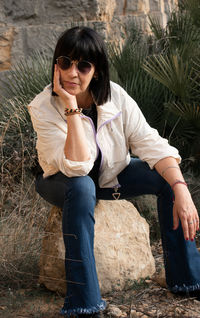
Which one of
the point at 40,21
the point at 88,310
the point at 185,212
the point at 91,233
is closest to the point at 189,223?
the point at 185,212

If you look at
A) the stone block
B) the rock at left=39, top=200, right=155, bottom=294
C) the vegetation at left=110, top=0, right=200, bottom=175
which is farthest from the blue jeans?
the stone block

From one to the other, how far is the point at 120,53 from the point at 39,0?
1.11 meters

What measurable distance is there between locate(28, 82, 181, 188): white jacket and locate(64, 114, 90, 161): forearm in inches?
2.0

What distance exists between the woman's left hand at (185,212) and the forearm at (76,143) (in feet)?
1.50

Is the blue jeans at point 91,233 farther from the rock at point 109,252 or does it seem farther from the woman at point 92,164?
the rock at point 109,252

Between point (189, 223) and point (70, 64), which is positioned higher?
point (70, 64)

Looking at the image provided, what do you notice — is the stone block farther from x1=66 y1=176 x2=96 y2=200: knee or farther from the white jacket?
x1=66 y1=176 x2=96 y2=200: knee

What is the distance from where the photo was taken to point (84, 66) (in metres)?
2.43

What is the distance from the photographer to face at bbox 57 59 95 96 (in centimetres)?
242

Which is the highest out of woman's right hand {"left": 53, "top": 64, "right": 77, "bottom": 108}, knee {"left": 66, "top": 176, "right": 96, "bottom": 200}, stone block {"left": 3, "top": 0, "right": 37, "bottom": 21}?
stone block {"left": 3, "top": 0, "right": 37, "bottom": 21}

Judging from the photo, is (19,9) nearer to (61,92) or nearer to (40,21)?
(40,21)

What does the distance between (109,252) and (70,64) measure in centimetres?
104

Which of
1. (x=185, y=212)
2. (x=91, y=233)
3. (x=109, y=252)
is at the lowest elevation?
(x=109, y=252)

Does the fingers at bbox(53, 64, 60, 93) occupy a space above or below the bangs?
below
